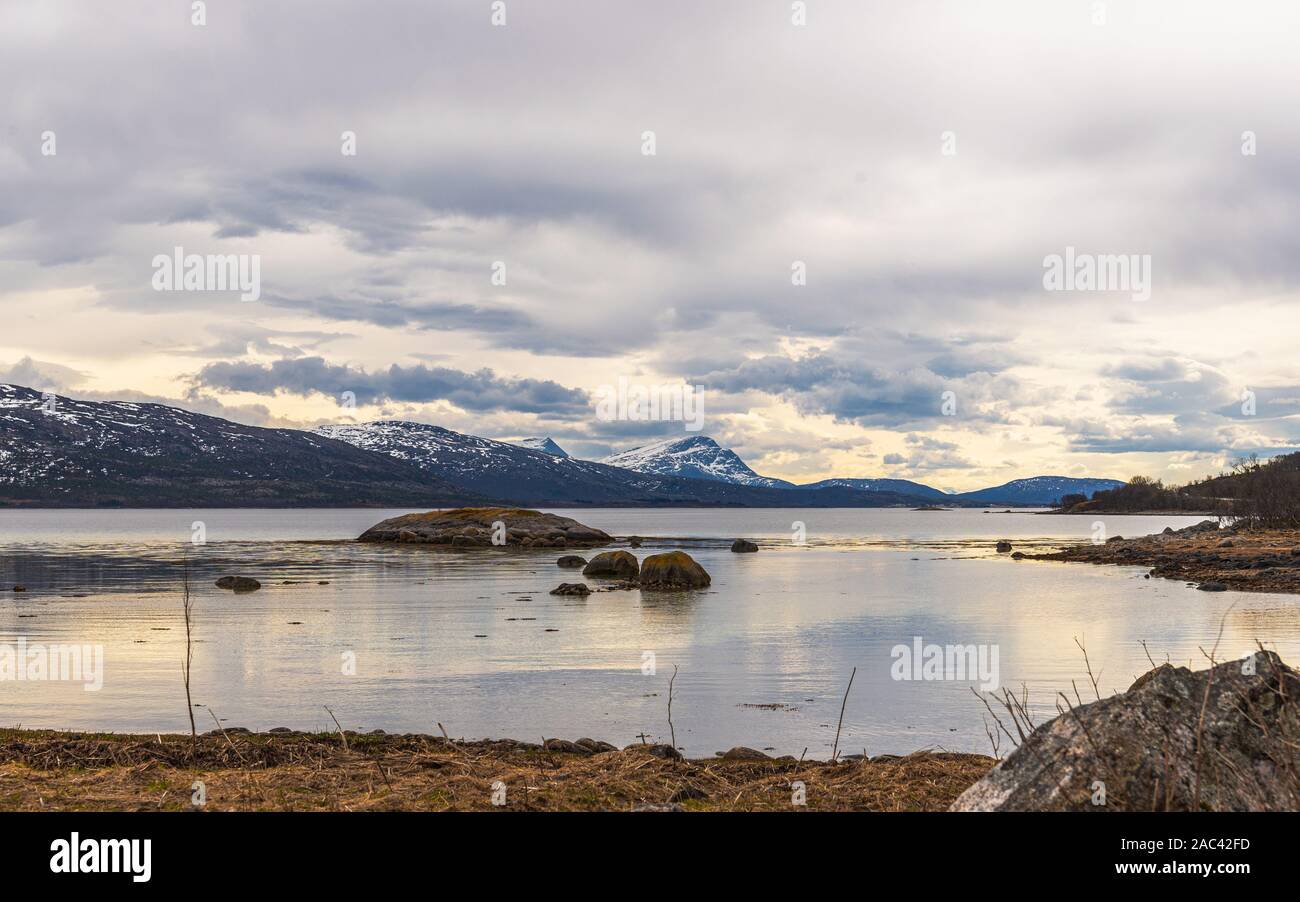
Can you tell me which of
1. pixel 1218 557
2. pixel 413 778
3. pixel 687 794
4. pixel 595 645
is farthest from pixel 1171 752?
pixel 1218 557

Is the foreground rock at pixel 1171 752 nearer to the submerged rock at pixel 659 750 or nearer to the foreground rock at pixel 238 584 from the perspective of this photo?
the submerged rock at pixel 659 750

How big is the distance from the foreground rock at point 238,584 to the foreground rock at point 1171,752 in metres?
49.7

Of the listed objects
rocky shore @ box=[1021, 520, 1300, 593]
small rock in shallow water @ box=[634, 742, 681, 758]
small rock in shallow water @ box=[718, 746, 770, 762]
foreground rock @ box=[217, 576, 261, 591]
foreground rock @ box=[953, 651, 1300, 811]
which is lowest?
rocky shore @ box=[1021, 520, 1300, 593]

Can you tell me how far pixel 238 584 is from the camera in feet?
169

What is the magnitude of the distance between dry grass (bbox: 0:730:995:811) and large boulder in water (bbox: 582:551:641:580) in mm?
45213

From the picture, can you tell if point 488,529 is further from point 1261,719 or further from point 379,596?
point 1261,719

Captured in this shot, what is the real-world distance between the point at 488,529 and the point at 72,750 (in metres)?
98.9

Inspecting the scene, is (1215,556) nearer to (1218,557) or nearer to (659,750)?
(1218,557)

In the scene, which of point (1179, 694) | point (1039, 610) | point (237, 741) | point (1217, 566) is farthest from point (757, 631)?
point (1217, 566)

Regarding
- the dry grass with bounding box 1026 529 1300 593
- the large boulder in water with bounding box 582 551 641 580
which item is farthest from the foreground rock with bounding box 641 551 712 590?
the dry grass with bounding box 1026 529 1300 593

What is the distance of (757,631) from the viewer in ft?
122

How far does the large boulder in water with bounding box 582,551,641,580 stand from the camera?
2379 inches

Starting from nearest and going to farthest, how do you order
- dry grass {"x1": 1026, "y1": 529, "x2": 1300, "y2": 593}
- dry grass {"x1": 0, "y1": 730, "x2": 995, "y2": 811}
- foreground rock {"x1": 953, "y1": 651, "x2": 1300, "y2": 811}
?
foreground rock {"x1": 953, "y1": 651, "x2": 1300, "y2": 811} < dry grass {"x1": 0, "y1": 730, "x2": 995, "y2": 811} < dry grass {"x1": 1026, "y1": 529, "x2": 1300, "y2": 593}

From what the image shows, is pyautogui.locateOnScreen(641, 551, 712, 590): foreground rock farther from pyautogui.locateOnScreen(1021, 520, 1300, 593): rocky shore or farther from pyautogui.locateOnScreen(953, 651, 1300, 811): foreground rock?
pyautogui.locateOnScreen(953, 651, 1300, 811): foreground rock
